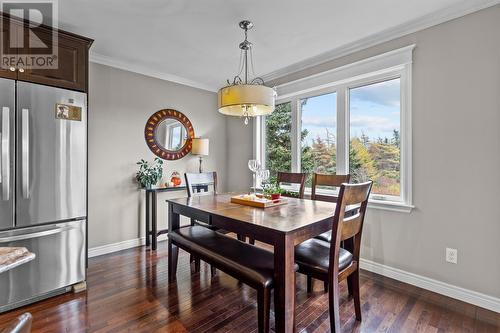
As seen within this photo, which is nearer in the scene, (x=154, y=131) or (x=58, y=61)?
(x=58, y=61)

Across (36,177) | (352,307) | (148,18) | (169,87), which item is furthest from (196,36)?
(352,307)

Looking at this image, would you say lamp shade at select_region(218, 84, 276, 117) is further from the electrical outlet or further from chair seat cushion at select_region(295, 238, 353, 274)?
the electrical outlet

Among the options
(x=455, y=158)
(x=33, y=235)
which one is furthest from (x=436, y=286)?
(x=33, y=235)

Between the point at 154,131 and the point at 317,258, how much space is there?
2.87m

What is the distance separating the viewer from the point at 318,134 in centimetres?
343

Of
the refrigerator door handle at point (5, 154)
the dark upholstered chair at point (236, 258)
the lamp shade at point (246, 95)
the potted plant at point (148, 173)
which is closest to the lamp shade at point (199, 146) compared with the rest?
the potted plant at point (148, 173)

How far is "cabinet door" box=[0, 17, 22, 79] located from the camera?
6.59 ft

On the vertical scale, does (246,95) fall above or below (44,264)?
above

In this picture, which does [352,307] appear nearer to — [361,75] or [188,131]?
[361,75]

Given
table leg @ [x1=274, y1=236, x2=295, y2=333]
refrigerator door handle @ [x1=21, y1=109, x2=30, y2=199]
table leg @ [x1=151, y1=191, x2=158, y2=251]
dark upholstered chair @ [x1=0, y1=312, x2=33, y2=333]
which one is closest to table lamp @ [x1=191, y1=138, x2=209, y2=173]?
table leg @ [x1=151, y1=191, x2=158, y2=251]

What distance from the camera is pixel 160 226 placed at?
375cm

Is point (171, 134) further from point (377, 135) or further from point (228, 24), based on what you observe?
point (377, 135)

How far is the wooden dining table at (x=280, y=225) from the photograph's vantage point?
1473 millimetres

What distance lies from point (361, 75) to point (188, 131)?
8.40 ft
